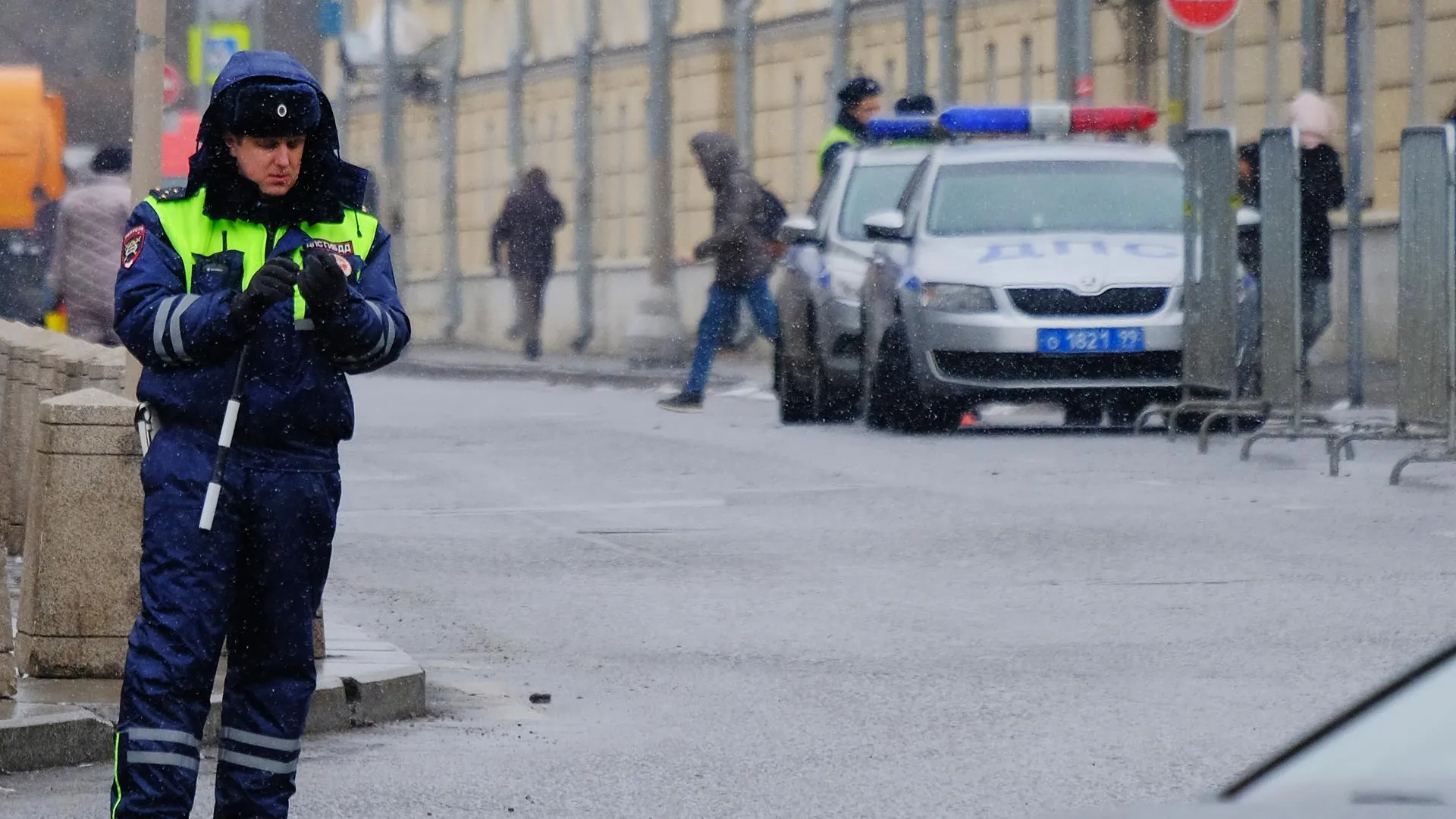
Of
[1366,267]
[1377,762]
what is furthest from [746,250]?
[1377,762]

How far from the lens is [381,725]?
8305mm

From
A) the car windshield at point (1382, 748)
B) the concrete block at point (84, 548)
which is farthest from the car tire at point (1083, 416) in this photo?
the car windshield at point (1382, 748)

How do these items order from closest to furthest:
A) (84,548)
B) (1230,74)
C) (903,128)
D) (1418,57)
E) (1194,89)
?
(84,548) → (903,128) → (1418,57) → (1194,89) → (1230,74)

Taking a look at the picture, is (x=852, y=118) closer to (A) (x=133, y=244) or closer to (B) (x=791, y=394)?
(B) (x=791, y=394)

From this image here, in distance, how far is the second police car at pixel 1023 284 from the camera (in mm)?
17422

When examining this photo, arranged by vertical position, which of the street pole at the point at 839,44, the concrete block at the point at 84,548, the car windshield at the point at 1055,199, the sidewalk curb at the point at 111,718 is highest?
the street pole at the point at 839,44

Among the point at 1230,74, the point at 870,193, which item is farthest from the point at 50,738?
the point at 1230,74

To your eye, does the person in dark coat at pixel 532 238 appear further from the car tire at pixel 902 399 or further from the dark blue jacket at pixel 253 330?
the dark blue jacket at pixel 253 330

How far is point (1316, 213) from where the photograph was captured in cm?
2036

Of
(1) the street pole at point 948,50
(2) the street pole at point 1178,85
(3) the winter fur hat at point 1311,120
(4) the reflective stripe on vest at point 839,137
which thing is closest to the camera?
(3) the winter fur hat at point 1311,120

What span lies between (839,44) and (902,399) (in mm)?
19859

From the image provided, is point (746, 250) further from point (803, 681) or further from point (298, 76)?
point (298, 76)

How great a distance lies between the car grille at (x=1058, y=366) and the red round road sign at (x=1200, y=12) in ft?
10.3

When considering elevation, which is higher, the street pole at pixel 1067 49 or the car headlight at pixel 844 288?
the street pole at pixel 1067 49
